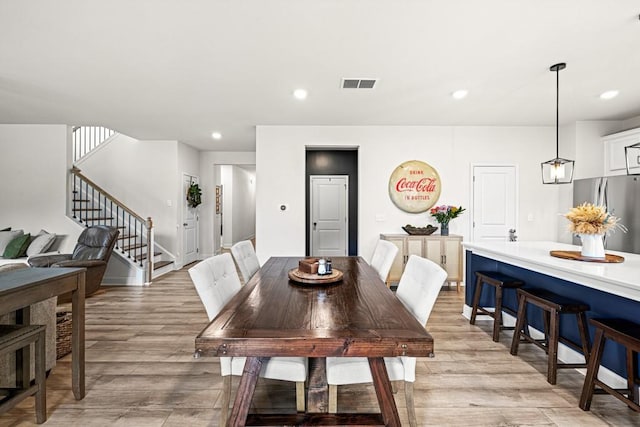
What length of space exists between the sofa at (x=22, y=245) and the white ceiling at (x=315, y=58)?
178 cm

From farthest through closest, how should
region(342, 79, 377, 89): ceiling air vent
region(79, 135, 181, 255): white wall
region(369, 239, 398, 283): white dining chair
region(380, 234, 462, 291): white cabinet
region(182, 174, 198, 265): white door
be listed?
1. region(182, 174, 198, 265): white door
2. region(79, 135, 181, 255): white wall
3. region(380, 234, 462, 291): white cabinet
4. region(342, 79, 377, 89): ceiling air vent
5. region(369, 239, 398, 283): white dining chair

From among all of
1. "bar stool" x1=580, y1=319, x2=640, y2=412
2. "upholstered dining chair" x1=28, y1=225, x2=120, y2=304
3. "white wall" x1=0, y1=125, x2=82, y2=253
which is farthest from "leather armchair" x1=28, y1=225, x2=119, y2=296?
"bar stool" x1=580, y1=319, x2=640, y2=412

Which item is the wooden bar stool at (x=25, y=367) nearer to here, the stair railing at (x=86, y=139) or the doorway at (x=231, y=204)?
the stair railing at (x=86, y=139)

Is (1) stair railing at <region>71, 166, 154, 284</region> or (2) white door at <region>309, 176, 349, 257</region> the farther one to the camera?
(2) white door at <region>309, 176, 349, 257</region>

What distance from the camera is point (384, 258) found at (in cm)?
265

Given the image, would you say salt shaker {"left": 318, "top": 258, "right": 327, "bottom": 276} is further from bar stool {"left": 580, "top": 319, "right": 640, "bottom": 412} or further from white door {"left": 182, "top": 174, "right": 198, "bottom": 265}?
white door {"left": 182, "top": 174, "right": 198, "bottom": 265}

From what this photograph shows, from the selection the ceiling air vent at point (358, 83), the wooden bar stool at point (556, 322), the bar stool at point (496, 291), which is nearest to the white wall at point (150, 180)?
the ceiling air vent at point (358, 83)

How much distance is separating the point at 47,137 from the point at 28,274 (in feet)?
15.1

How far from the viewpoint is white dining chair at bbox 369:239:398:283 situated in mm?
2533

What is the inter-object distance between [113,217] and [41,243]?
1.48 meters

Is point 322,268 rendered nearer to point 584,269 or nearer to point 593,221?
point 584,269

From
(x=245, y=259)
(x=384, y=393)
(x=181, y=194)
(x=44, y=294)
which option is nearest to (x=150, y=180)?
(x=181, y=194)

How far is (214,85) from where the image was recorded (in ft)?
11.4

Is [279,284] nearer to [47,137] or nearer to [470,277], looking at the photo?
[470,277]
